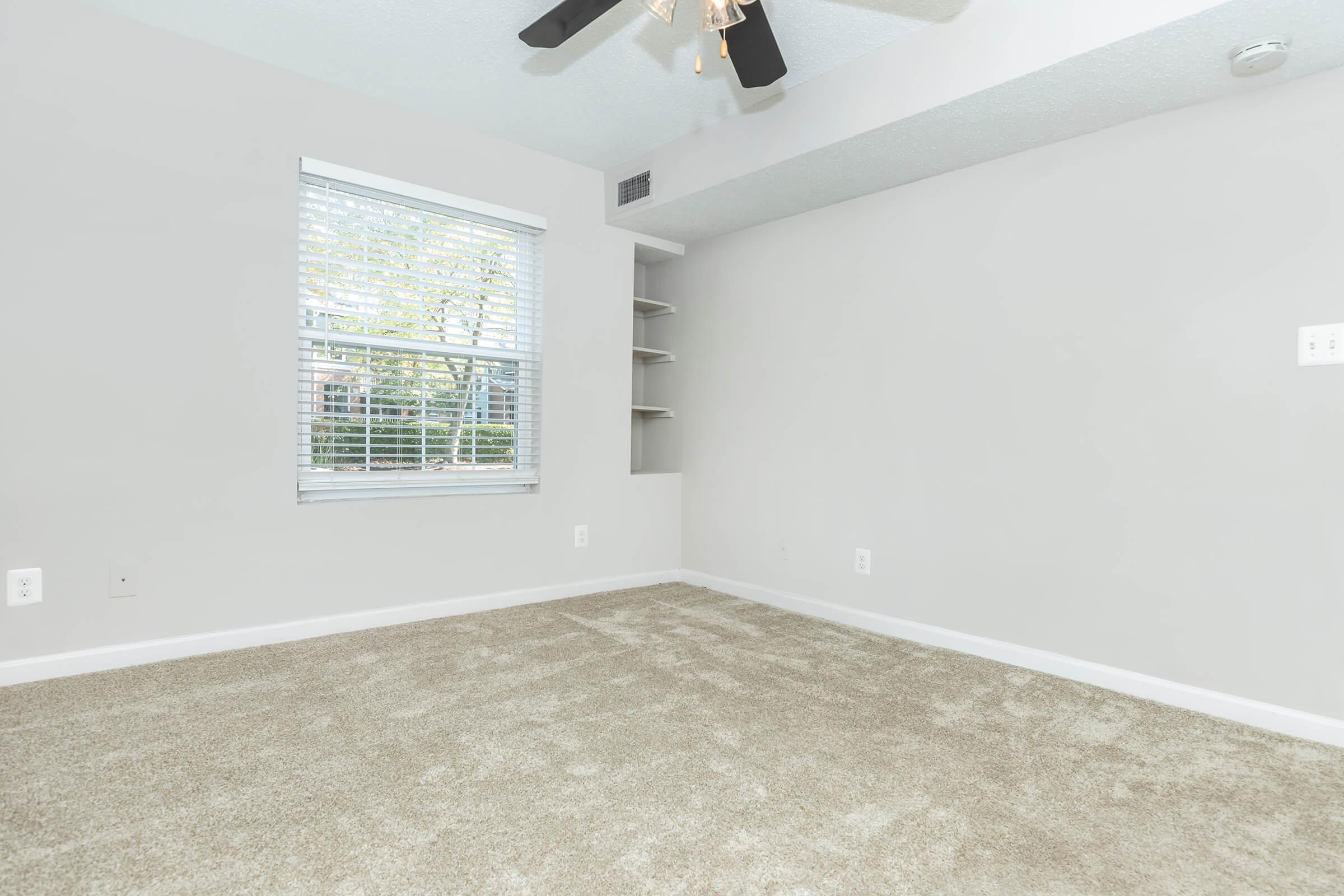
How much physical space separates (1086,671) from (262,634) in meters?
3.10

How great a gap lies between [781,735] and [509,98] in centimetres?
267

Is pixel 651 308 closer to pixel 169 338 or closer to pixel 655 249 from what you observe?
pixel 655 249

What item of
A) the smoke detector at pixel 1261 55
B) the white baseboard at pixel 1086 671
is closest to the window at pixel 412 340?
the white baseboard at pixel 1086 671

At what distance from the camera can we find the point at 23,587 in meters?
2.34

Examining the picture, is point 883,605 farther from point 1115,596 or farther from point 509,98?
point 509,98

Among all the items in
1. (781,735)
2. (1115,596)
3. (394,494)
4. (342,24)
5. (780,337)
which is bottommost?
(781,735)

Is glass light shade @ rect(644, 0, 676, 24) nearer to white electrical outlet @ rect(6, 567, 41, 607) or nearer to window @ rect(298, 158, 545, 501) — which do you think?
window @ rect(298, 158, 545, 501)

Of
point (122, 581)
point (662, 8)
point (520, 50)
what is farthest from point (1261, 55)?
point (122, 581)

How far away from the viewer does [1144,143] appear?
2467 mm

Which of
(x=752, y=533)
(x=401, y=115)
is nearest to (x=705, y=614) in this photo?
(x=752, y=533)

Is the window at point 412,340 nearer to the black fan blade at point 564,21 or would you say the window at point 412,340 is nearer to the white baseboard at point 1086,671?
the black fan blade at point 564,21

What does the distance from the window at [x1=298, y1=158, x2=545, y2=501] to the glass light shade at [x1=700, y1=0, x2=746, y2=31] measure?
5.85 ft

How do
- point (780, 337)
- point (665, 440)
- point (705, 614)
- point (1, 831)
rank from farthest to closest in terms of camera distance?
1. point (665, 440)
2. point (780, 337)
3. point (705, 614)
4. point (1, 831)

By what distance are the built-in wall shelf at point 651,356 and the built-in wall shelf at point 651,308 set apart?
204 mm
